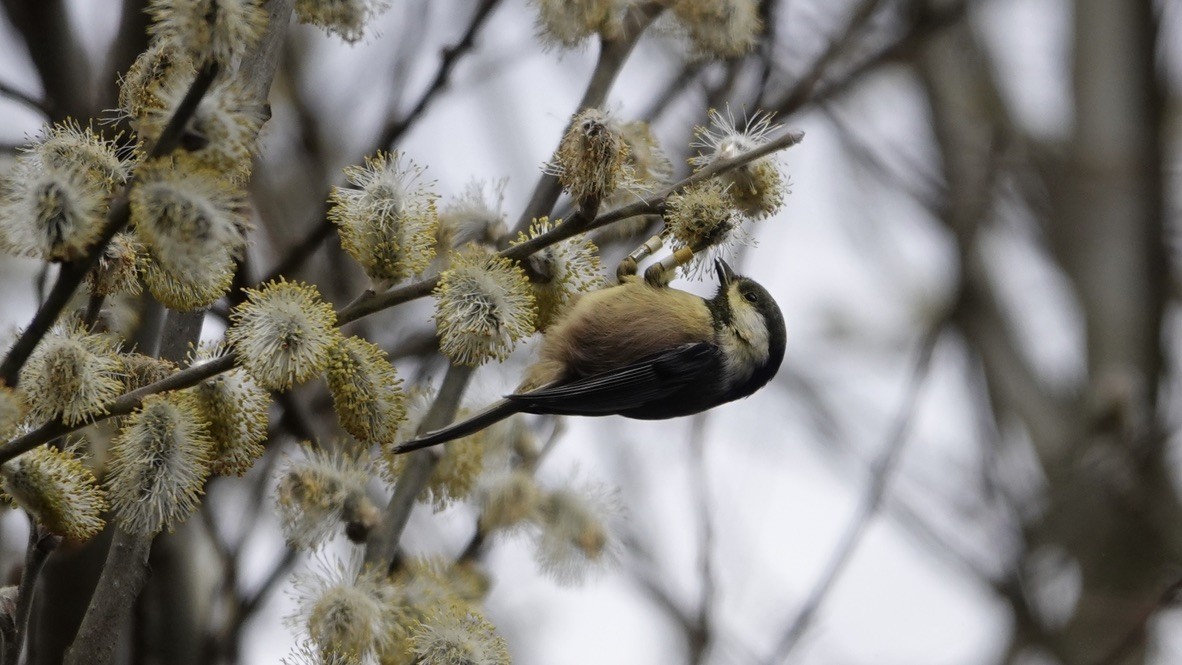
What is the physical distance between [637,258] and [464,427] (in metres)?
0.59

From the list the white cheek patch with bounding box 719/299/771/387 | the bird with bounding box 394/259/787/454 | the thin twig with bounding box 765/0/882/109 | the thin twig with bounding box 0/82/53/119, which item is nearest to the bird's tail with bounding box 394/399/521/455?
the bird with bounding box 394/259/787/454

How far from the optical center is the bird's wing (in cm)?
239

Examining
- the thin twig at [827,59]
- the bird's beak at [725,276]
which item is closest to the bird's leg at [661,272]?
the bird's beak at [725,276]

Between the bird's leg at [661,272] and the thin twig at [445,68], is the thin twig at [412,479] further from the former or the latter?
the thin twig at [445,68]

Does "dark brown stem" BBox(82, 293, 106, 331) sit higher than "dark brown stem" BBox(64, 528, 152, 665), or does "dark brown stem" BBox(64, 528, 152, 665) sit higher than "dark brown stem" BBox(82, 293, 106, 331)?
"dark brown stem" BBox(82, 293, 106, 331)

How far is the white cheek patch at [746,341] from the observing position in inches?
109

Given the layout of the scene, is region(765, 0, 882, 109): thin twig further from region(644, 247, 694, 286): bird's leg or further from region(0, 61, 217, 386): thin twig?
region(0, 61, 217, 386): thin twig

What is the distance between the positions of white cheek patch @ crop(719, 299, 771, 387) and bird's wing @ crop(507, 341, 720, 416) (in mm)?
69

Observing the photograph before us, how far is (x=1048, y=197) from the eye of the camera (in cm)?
638

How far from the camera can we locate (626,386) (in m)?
2.51

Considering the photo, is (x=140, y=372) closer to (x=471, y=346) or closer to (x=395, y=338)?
(x=471, y=346)

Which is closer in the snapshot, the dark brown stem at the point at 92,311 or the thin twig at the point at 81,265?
the thin twig at the point at 81,265

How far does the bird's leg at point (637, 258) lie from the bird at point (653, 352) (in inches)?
0.7

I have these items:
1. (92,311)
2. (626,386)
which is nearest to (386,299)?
(92,311)
